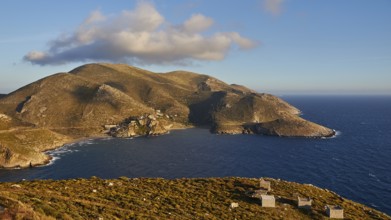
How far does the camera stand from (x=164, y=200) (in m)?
51.6

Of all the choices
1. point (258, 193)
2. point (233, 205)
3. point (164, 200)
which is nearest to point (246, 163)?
point (258, 193)

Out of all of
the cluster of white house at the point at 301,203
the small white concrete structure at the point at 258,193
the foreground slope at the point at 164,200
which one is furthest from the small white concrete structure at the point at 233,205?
the small white concrete structure at the point at 258,193

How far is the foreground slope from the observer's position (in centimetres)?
3859

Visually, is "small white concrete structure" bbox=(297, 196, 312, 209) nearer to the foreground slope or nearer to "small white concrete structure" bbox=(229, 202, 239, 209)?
the foreground slope

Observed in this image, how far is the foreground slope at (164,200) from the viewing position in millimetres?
38591

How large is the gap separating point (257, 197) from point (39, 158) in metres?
125

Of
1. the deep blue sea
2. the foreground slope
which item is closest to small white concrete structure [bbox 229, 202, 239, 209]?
the foreground slope

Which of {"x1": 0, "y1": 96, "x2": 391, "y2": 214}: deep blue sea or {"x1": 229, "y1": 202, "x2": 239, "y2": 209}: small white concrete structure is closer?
{"x1": 229, "y1": 202, "x2": 239, "y2": 209}: small white concrete structure

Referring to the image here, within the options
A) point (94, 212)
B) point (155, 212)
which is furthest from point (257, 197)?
point (94, 212)

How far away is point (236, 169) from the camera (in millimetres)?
140250

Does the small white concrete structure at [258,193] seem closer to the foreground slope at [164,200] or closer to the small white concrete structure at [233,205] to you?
the foreground slope at [164,200]

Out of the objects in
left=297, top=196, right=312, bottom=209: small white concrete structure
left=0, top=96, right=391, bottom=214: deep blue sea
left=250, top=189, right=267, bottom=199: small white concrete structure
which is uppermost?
left=250, top=189, right=267, bottom=199: small white concrete structure

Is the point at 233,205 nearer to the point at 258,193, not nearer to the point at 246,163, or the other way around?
the point at 258,193

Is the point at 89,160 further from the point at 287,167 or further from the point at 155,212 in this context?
the point at 155,212
